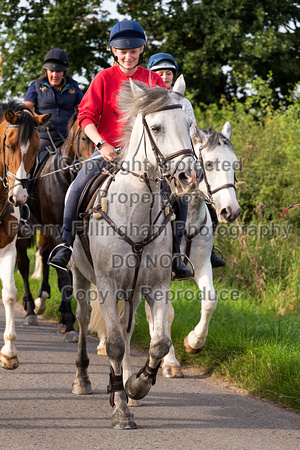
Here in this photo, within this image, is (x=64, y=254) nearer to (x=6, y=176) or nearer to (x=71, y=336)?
(x=6, y=176)

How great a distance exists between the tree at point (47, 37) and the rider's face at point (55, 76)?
910cm

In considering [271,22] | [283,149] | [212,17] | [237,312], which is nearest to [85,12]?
[212,17]

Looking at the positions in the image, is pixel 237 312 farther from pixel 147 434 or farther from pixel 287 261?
pixel 147 434

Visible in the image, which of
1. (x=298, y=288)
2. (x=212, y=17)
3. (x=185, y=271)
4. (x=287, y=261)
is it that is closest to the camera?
(x=185, y=271)

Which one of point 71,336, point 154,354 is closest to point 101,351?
point 71,336

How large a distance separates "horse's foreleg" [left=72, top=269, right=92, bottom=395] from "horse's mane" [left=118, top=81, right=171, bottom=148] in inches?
65.7

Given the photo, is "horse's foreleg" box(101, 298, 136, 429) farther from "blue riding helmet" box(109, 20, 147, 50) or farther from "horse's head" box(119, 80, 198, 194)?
"blue riding helmet" box(109, 20, 147, 50)

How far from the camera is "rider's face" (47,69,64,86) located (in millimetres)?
9125

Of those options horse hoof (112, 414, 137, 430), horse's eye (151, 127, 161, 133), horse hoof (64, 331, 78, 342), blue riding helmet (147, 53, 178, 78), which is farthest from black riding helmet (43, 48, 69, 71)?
horse hoof (112, 414, 137, 430)

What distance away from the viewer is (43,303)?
9250 millimetres

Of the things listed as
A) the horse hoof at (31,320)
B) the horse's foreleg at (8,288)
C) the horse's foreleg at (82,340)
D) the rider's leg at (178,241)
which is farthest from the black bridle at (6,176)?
the horse hoof at (31,320)

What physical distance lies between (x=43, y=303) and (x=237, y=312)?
3099 millimetres

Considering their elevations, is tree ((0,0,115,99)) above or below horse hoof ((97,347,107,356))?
above

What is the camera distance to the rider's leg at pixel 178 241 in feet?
17.8
